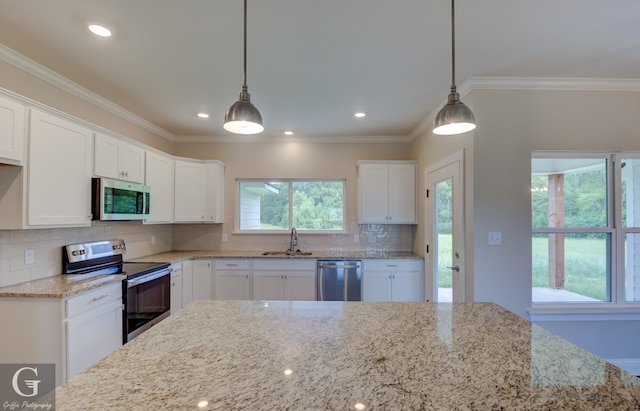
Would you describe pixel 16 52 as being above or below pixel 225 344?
above

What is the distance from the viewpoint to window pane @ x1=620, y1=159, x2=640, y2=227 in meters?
2.57

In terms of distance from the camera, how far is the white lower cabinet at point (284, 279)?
377 cm

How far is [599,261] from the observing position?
258 cm

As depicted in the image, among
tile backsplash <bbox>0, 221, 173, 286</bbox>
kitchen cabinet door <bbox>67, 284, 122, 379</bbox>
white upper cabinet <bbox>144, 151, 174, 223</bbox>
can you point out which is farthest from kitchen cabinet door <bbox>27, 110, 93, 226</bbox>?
white upper cabinet <bbox>144, 151, 174, 223</bbox>

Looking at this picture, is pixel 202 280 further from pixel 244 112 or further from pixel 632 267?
pixel 632 267

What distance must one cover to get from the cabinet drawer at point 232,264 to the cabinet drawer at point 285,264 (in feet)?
0.40

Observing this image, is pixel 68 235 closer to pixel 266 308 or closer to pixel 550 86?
pixel 266 308

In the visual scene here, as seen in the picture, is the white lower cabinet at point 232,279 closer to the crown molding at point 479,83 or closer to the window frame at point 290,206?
the window frame at point 290,206

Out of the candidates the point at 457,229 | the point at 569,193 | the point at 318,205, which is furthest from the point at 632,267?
the point at 318,205

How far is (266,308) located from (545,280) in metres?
2.48

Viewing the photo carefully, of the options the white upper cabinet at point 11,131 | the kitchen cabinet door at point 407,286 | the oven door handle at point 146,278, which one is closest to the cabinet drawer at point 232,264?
the oven door handle at point 146,278

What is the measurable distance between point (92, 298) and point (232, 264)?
1.74 meters

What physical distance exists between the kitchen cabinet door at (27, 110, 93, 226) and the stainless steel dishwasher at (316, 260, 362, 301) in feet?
8.24

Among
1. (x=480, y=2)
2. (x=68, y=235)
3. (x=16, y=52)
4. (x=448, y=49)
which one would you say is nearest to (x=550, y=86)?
(x=448, y=49)
